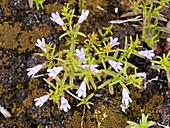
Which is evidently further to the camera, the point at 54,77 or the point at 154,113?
the point at 154,113

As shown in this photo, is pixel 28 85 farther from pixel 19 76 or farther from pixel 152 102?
pixel 152 102

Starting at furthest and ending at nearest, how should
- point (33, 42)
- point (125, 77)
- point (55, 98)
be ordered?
point (33, 42) < point (125, 77) < point (55, 98)

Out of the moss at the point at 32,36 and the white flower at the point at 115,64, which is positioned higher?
the moss at the point at 32,36

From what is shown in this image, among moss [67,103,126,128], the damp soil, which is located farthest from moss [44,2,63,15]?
moss [67,103,126,128]

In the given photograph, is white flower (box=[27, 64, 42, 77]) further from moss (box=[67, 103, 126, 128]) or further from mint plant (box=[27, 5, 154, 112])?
moss (box=[67, 103, 126, 128])

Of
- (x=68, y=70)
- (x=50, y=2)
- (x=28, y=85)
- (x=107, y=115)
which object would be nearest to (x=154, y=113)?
(x=107, y=115)

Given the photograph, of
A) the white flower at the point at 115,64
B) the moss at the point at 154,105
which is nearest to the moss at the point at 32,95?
the white flower at the point at 115,64

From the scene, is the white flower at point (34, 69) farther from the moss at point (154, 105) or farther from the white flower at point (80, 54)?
the moss at point (154, 105)
